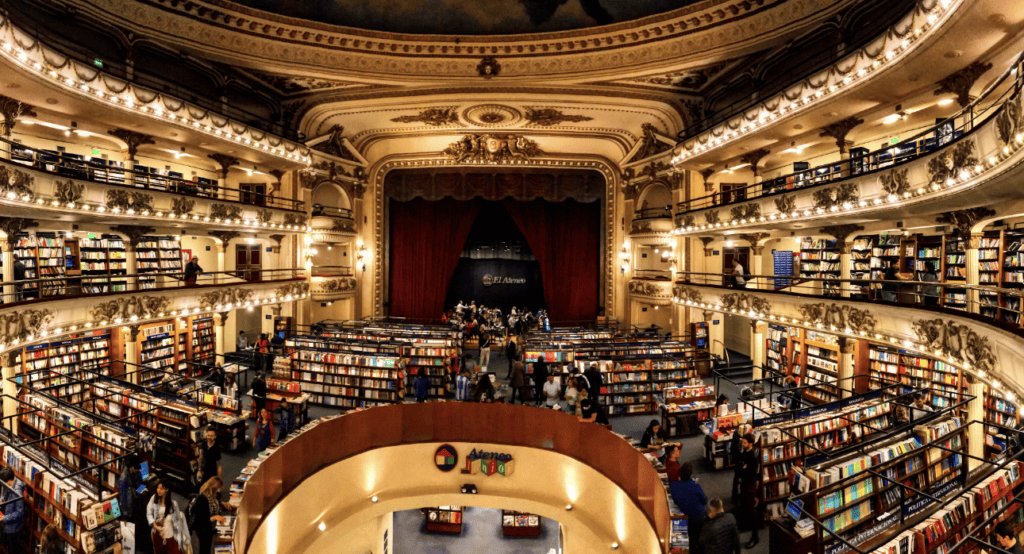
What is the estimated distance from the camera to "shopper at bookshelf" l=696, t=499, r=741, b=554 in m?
5.00

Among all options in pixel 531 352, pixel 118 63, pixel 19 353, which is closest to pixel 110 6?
pixel 118 63

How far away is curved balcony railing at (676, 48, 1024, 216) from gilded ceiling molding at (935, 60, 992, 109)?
27cm

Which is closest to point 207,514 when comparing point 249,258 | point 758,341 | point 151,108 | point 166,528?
point 166,528

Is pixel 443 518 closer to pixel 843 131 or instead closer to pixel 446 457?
pixel 446 457

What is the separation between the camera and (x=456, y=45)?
13.8m

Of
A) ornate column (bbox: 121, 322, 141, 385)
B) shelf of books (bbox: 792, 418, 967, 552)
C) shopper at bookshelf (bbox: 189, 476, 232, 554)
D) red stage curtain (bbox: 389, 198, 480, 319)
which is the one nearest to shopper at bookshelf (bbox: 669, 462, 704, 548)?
shelf of books (bbox: 792, 418, 967, 552)

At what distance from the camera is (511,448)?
9.94m

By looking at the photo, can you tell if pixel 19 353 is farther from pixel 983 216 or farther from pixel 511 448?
pixel 983 216

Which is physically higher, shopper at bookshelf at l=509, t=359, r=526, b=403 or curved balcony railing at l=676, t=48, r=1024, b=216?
curved balcony railing at l=676, t=48, r=1024, b=216

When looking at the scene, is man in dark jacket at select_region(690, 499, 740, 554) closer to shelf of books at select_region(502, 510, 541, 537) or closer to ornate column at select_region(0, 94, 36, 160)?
shelf of books at select_region(502, 510, 541, 537)

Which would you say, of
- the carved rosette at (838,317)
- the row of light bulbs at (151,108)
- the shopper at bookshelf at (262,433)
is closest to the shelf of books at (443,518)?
the shopper at bookshelf at (262,433)

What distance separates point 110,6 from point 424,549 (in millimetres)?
14480

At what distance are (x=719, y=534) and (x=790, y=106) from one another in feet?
29.2

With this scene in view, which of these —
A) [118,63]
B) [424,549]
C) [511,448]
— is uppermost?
[118,63]
